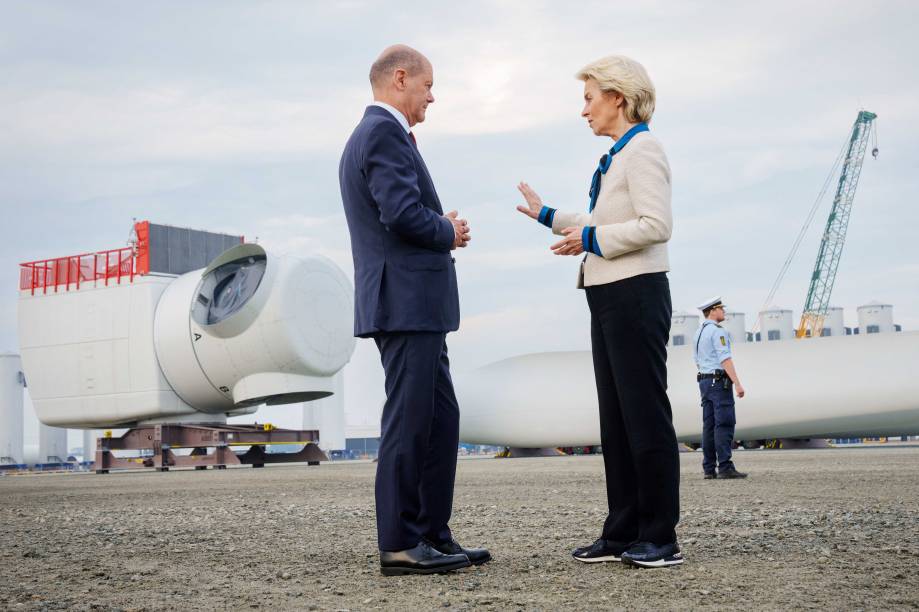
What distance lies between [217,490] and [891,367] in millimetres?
16751

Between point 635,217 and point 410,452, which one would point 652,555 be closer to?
point 410,452

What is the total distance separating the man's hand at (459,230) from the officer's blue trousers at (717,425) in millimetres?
6288

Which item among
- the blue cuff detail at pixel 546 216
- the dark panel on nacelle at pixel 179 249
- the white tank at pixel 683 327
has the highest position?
the dark panel on nacelle at pixel 179 249

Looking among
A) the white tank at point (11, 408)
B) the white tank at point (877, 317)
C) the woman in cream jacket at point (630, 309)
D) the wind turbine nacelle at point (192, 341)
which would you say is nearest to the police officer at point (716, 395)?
the woman in cream jacket at point (630, 309)

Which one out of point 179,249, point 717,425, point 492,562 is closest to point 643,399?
point 492,562

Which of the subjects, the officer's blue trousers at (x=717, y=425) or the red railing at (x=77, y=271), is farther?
the red railing at (x=77, y=271)

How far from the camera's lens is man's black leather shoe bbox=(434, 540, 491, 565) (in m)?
3.47

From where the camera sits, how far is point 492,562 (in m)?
3.52

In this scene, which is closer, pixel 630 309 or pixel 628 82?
pixel 630 309

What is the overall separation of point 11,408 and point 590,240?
144 ft

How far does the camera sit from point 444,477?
143 inches

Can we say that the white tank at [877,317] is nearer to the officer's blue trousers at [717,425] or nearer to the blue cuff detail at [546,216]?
the officer's blue trousers at [717,425]

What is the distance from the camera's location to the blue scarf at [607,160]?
3518 mm

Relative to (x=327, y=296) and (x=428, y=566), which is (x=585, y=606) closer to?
(x=428, y=566)
